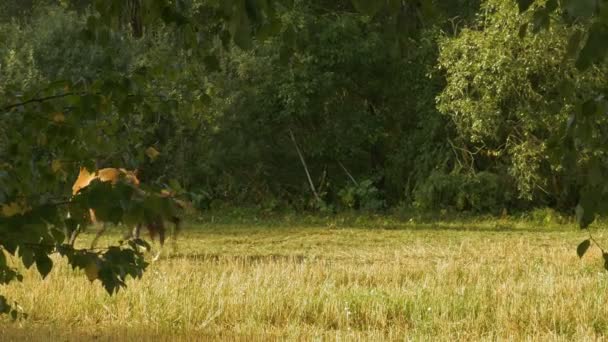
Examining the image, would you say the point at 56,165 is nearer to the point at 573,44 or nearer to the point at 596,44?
the point at 573,44

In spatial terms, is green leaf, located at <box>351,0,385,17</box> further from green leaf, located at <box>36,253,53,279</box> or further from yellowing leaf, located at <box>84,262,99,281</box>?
green leaf, located at <box>36,253,53,279</box>

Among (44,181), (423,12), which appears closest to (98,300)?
(44,181)

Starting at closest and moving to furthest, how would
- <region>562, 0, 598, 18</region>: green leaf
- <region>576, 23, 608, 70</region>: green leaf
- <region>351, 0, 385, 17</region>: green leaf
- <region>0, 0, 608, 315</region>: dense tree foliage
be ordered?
<region>562, 0, 598, 18</region>: green leaf, <region>576, 23, 608, 70</region>: green leaf, <region>351, 0, 385, 17</region>: green leaf, <region>0, 0, 608, 315</region>: dense tree foliage

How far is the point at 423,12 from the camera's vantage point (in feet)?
10.7

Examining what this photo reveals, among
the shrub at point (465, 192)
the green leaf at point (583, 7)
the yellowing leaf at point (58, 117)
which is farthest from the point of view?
the shrub at point (465, 192)

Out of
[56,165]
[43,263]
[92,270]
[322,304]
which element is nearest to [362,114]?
[322,304]

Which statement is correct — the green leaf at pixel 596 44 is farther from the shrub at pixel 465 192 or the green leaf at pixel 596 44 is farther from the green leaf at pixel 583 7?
the shrub at pixel 465 192

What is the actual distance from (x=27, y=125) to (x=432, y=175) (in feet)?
70.4

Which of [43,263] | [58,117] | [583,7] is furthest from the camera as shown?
[58,117]

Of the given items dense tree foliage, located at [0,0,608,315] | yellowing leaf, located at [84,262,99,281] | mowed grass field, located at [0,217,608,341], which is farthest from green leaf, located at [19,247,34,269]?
dense tree foliage, located at [0,0,608,315]

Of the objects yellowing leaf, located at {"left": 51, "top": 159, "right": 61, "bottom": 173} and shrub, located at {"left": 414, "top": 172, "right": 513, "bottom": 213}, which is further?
shrub, located at {"left": 414, "top": 172, "right": 513, "bottom": 213}

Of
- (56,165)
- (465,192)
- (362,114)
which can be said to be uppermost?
(362,114)

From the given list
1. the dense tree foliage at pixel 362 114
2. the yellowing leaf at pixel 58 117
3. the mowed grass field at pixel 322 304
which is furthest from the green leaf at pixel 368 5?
the dense tree foliage at pixel 362 114

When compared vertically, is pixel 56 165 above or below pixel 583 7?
below
